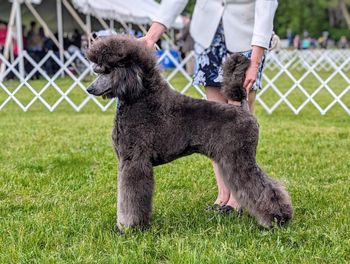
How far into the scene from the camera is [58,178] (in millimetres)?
4984

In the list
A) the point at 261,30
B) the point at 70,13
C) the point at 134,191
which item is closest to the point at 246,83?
the point at 261,30

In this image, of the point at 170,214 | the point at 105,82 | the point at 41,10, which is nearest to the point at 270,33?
the point at 105,82

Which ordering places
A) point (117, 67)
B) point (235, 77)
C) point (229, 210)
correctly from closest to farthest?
point (117, 67), point (235, 77), point (229, 210)

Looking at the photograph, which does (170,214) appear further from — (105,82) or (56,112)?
(56,112)

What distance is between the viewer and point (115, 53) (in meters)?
3.19

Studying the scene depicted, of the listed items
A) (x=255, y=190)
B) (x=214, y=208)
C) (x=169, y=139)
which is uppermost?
(x=169, y=139)

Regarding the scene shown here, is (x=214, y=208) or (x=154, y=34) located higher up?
(x=154, y=34)

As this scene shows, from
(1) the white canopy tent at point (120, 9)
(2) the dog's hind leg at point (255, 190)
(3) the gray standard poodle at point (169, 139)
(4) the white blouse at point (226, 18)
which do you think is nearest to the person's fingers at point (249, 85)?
(3) the gray standard poodle at point (169, 139)

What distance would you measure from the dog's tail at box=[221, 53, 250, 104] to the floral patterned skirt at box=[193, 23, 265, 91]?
35cm

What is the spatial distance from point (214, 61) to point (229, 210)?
1.13m

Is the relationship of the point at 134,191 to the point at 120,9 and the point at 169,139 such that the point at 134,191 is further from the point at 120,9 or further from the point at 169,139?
the point at 120,9

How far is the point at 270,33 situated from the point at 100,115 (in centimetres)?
628

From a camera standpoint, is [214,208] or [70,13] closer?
[214,208]

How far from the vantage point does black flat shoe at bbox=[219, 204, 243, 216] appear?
3.96 meters
